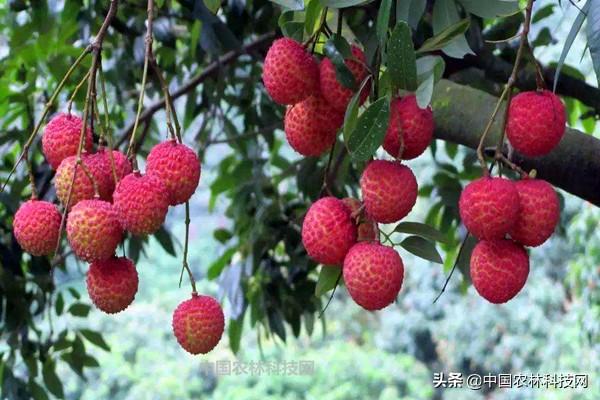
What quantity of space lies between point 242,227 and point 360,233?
3.53 feet

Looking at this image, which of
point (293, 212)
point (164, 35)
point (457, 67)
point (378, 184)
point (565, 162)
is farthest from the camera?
point (293, 212)

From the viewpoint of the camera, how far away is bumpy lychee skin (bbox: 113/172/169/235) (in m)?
0.59

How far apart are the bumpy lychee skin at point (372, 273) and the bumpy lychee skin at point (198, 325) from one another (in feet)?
0.44

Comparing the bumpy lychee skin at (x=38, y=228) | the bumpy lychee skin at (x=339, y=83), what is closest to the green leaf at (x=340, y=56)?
the bumpy lychee skin at (x=339, y=83)

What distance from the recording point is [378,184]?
0.61 meters

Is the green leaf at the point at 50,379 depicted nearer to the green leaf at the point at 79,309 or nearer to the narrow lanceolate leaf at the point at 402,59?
the green leaf at the point at 79,309

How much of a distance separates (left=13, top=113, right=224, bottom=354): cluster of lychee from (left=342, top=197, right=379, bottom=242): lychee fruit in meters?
0.11

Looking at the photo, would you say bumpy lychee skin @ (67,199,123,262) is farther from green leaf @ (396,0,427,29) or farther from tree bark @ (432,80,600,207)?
tree bark @ (432,80,600,207)

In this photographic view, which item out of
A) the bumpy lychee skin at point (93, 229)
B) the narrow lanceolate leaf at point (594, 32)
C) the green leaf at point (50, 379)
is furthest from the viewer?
the green leaf at point (50, 379)

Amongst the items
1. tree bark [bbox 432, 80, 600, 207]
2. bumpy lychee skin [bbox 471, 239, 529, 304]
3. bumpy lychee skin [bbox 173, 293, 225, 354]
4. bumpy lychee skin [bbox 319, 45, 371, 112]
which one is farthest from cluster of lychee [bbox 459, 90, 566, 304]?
tree bark [bbox 432, 80, 600, 207]

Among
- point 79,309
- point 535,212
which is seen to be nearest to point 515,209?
point 535,212

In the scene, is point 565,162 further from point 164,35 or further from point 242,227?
point 242,227

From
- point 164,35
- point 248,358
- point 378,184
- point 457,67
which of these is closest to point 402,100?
point 378,184

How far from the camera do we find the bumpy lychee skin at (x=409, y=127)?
24.2 inches
